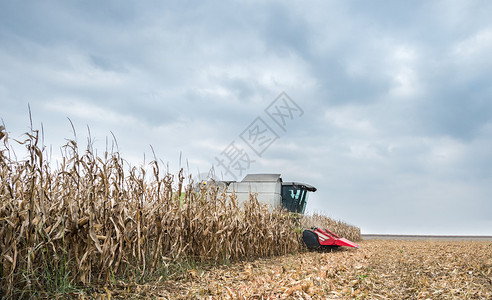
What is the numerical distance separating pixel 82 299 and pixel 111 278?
65 cm

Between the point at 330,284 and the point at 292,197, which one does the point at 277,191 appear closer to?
the point at 292,197

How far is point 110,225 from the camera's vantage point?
14.2 ft

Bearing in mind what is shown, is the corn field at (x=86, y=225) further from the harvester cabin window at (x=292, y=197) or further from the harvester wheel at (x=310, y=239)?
the harvester cabin window at (x=292, y=197)

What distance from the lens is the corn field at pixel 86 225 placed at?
3701 millimetres

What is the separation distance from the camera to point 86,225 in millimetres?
4066

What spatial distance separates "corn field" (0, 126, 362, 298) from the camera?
3.70 m

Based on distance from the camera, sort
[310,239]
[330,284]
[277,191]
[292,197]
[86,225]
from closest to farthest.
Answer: [86,225] → [330,284] → [310,239] → [277,191] → [292,197]

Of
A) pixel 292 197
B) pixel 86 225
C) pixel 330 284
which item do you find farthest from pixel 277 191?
pixel 86 225

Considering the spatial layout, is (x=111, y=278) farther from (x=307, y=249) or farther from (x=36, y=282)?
(x=307, y=249)

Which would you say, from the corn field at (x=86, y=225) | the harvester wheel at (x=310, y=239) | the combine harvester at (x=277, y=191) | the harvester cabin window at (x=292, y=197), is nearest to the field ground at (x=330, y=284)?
the corn field at (x=86, y=225)

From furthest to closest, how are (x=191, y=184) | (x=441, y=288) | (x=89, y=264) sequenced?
(x=191, y=184) < (x=441, y=288) < (x=89, y=264)

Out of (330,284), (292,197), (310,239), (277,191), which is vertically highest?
(277,191)

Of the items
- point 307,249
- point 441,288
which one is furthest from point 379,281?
point 307,249

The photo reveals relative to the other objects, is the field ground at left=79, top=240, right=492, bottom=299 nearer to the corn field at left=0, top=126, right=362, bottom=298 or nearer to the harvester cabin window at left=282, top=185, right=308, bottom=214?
the corn field at left=0, top=126, right=362, bottom=298
